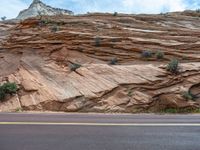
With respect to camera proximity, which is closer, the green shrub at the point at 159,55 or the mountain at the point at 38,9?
the green shrub at the point at 159,55

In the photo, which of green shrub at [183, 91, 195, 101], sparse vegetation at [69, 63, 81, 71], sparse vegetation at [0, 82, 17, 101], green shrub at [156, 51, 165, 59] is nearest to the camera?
green shrub at [183, 91, 195, 101]

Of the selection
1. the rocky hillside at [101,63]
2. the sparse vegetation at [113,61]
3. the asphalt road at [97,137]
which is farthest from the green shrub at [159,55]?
the asphalt road at [97,137]

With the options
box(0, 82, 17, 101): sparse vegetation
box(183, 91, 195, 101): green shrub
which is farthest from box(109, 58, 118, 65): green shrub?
box(0, 82, 17, 101): sparse vegetation

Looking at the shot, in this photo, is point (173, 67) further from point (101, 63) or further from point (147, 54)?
point (101, 63)

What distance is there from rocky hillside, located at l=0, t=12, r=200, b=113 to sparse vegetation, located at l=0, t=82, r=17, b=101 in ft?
0.97

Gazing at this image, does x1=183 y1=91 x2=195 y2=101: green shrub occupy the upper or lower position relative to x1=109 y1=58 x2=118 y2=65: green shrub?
lower

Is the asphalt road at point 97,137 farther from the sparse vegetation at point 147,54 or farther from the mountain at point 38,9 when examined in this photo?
the mountain at point 38,9

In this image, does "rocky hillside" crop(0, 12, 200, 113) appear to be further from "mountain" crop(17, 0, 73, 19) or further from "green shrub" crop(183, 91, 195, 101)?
"mountain" crop(17, 0, 73, 19)

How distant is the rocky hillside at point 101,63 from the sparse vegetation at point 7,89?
11.6 inches

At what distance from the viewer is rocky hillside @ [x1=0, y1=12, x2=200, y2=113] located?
20859 mm

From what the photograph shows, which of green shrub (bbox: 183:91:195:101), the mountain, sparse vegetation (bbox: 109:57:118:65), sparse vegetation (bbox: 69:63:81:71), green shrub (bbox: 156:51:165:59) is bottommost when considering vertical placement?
green shrub (bbox: 183:91:195:101)

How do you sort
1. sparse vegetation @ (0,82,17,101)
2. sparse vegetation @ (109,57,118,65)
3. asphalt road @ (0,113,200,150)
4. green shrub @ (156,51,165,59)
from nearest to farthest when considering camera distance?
asphalt road @ (0,113,200,150), sparse vegetation @ (0,82,17,101), sparse vegetation @ (109,57,118,65), green shrub @ (156,51,165,59)

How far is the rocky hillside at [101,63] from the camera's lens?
2086 cm

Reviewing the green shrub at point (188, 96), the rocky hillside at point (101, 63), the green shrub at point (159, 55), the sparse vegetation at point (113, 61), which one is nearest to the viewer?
the green shrub at point (188, 96)
